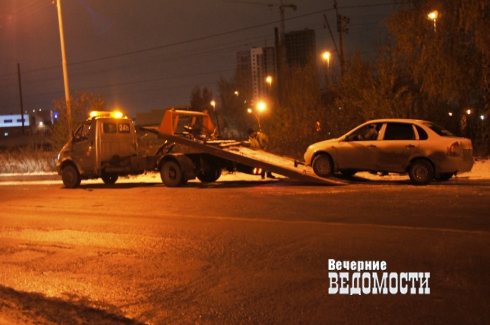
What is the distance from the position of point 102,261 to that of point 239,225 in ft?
9.42

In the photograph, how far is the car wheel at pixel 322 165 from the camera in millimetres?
15219

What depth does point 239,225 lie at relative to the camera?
976cm

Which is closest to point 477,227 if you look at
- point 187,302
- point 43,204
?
point 187,302

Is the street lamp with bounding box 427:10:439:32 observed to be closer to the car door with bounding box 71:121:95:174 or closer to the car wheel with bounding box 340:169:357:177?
the car wheel with bounding box 340:169:357:177

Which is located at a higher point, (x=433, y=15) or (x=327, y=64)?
(x=327, y=64)

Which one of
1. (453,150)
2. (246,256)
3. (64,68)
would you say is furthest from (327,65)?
(246,256)

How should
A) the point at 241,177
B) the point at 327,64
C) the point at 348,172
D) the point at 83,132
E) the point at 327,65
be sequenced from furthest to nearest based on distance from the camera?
the point at 327,64, the point at 327,65, the point at 241,177, the point at 83,132, the point at 348,172

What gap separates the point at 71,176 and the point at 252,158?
6.86 metres

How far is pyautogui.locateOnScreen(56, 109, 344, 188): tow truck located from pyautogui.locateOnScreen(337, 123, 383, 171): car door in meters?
0.64

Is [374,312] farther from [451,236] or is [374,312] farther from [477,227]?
[477,227]

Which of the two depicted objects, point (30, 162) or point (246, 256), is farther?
point (30, 162)

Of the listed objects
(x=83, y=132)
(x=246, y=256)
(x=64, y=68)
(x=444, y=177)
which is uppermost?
(x=64, y=68)

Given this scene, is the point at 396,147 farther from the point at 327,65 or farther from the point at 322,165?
the point at 327,65

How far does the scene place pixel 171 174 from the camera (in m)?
16.3
